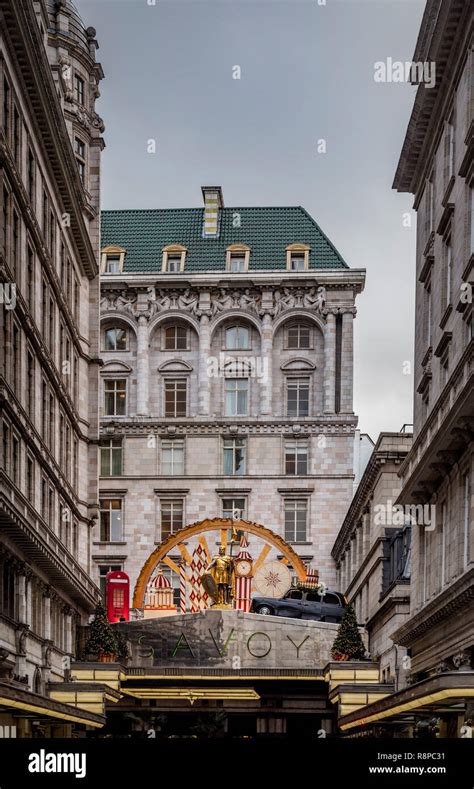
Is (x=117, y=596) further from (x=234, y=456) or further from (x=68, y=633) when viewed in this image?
(x=68, y=633)

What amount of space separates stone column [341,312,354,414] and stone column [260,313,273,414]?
4.91m

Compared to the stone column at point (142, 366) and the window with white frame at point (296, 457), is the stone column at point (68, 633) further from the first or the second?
the stone column at point (142, 366)

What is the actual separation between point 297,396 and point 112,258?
675 inches

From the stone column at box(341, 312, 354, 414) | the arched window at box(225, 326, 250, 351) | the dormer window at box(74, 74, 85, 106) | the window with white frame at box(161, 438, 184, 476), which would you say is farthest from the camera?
the arched window at box(225, 326, 250, 351)

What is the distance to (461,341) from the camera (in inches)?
1827

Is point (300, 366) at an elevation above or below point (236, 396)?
above

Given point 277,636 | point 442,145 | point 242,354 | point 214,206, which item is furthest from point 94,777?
point 214,206

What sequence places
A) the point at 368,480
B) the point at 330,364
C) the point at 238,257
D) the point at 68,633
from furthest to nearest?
the point at 238,257
the point at 330,364
the point at 368,480
the point at 68,633

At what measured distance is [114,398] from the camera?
4178 inches

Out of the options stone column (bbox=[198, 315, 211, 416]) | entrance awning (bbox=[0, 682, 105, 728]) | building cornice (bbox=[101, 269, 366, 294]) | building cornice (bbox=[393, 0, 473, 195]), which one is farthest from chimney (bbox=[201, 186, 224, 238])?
entrance awning (bbox=[0, 682, 105, 728])

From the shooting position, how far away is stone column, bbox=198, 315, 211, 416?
105281mm

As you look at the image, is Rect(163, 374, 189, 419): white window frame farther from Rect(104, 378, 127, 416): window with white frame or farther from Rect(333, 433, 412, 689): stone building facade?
Rect(333, 433, 412, 689): stone building facade

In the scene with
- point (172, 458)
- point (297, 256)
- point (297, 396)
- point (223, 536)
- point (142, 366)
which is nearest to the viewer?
point (223, 536)

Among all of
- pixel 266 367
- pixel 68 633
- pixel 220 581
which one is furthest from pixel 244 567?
pixel 266 367
